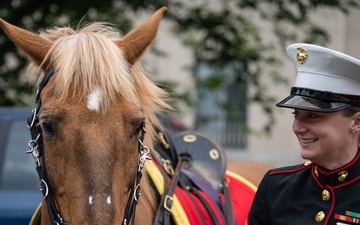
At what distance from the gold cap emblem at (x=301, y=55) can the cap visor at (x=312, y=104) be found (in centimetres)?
18

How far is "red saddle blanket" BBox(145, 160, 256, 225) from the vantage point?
3.71 metres

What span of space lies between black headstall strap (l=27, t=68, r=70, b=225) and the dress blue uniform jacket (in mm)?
840

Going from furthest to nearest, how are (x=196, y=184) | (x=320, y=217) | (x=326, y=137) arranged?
(x=196, y=184), (x=320, y=217), (x=326, y=137)

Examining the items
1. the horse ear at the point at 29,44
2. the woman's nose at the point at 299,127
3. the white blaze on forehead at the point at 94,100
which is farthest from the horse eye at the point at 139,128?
the woman's nose at the point at 299,127

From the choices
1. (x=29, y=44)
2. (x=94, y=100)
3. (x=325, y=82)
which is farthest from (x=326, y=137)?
(x=29, y=44)

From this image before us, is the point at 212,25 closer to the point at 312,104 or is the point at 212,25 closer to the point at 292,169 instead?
the point at 292,169

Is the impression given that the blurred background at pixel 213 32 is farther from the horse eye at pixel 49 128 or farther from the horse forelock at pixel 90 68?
the horse eye at pixel 49 128

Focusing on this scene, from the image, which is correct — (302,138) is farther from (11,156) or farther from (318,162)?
(11,156)

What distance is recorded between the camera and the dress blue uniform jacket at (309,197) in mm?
2961

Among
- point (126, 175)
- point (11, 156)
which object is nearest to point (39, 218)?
point (126, 175)

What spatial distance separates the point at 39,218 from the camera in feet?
11.9

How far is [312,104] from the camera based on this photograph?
2.91 metres

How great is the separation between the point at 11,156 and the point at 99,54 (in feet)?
10.4

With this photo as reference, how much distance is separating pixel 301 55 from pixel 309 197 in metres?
0.59
